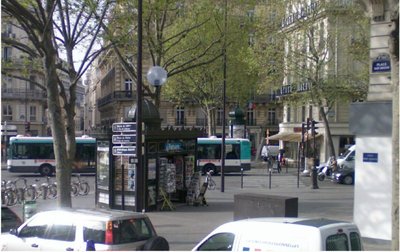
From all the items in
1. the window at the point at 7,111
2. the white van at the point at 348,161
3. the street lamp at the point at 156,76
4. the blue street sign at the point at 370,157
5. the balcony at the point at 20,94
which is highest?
the balcony at the point at 20,94

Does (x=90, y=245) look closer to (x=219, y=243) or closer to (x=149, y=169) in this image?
(x=219, y=243)

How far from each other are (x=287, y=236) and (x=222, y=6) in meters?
18.9

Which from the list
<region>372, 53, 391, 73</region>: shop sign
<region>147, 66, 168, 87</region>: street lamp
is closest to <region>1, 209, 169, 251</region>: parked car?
<region>372, 53, 391, 73</region>: shop sign

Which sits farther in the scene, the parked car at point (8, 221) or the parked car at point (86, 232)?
the parked car at point (8, 221)

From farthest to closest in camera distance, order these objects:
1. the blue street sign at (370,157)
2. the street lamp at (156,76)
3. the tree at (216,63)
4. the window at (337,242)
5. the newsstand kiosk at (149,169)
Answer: the tree at (216,63)
the newsstand kiosk at (149,169)
the street lamp at (156,76)
the blue street sign at (370,157)
the window at (337,242)

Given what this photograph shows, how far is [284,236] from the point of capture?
757 centimetres

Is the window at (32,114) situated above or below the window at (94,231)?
above

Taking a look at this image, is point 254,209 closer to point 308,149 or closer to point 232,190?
point 232,190

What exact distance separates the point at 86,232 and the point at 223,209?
38.1 ft

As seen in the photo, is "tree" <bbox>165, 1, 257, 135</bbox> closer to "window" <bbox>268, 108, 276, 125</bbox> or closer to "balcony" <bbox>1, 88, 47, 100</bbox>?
"window" <bbox>268, 108, 276, 125</bbox>

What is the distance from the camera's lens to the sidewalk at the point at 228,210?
14.8m

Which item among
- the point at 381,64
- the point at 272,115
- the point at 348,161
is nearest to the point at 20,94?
the point at 272,115

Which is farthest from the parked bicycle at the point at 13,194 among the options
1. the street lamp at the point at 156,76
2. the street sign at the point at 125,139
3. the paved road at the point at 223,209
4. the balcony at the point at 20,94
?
the balcony at the point at 20,94

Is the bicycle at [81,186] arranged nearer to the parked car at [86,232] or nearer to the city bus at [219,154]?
the city bus at [219,154]
